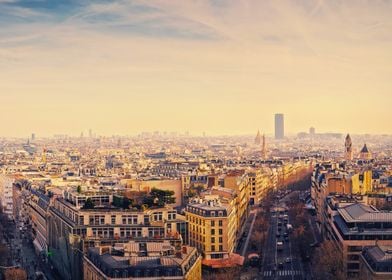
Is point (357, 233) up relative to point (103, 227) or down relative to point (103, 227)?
down

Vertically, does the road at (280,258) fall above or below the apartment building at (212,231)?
below

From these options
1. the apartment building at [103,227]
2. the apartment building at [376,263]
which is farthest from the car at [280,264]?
the apartment building at [376,263]

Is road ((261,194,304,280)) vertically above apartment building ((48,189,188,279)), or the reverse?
apartment building ((48,189,188,279))

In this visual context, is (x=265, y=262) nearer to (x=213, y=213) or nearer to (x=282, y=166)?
(x=213, y=213)

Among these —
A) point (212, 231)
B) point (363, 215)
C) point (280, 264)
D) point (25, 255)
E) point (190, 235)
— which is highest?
point (363, 215)

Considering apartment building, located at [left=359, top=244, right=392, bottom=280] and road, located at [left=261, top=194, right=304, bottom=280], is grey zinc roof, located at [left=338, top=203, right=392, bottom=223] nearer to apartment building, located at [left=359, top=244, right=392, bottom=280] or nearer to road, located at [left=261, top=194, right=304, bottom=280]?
apartment building, located at [left=359, top=244, right=392, bottom=280]

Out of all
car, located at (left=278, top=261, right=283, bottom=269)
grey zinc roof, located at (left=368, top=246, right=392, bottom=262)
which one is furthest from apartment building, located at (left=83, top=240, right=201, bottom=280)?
car, located at (left=278, top=261, right=283, bottom=269)

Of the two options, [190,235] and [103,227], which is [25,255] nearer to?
[190,235]

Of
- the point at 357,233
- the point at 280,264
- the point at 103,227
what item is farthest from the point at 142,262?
the point at 280,264

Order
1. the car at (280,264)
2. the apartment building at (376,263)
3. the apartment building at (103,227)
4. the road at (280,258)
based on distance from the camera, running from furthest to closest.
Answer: the car at (280,264)
the road at (280,258)
the apartment building at (103,227)
the apartment building at (376,263)

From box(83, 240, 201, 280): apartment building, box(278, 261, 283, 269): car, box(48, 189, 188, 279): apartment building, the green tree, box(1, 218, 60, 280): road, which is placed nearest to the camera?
box(83, 240, 201, 280): apartment building

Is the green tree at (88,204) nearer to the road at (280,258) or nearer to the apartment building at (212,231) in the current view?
the apartment building at (212,231)
